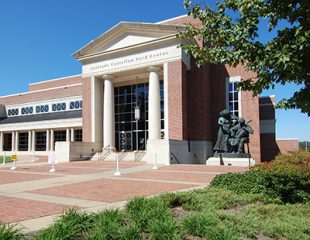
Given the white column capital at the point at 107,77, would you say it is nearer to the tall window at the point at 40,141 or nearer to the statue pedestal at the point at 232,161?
the statue pedestal at the point at 232,161

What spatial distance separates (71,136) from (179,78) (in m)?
20.4

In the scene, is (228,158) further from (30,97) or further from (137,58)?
(30,97)

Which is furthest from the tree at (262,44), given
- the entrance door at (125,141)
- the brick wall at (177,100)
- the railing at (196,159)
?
the entrance door at (125,141)

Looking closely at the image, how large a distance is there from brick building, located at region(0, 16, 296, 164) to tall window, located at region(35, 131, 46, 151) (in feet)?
47.7

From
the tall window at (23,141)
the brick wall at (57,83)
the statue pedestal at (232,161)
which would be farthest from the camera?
the brick wall at (57,83)

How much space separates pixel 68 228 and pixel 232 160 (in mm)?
22277

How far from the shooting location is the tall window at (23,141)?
50625mm

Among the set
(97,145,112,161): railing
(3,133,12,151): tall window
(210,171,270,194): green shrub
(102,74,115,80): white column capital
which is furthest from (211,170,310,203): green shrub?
(3,133,12,151): tall window

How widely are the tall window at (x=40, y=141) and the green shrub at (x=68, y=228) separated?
44.7 m

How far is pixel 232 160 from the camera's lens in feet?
85.0

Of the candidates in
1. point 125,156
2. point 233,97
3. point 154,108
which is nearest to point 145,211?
point 154,108

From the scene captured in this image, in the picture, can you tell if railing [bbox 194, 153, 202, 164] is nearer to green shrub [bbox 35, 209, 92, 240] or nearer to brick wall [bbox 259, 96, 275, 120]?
brick wall [bbox 259, 96, 275, 120]

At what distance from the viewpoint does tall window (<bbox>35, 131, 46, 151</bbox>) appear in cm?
4786

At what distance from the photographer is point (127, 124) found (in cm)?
3703
